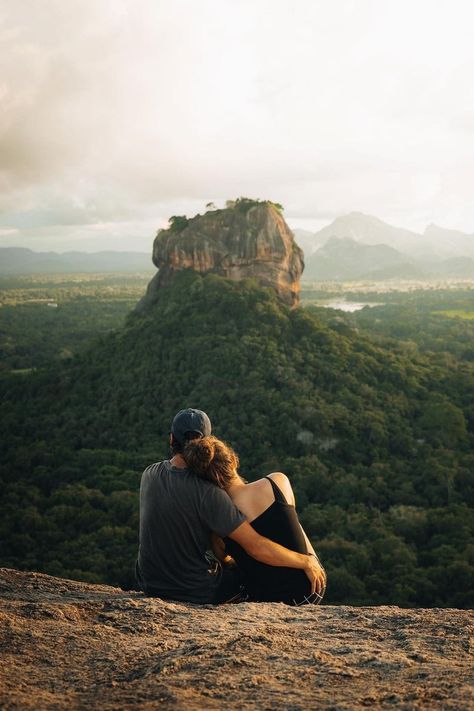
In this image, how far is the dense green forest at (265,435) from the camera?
22.2 meters

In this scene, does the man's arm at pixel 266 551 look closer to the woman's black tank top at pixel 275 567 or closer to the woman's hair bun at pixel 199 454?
the woman's black tank top at pixel 275 567

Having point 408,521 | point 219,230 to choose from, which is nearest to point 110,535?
point 408,521

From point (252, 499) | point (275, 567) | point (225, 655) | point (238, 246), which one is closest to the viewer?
point (225, 655)

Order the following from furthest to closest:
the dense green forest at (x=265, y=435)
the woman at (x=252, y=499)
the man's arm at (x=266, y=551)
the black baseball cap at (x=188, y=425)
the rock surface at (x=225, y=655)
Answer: the dense green forest at (x=265, y=435) < the black baseball cap at (x=188, y=425) < the woman at (x=252, y=499) < the man's arm at (x=266, y=551) < the rock surface at (x=225, y=655)

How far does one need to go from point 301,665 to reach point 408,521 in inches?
910

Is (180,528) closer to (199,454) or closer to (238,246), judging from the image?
(199,454)

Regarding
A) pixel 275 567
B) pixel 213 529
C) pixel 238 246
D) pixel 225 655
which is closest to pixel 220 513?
pixel 213 529

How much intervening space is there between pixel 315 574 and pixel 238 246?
44.4 m

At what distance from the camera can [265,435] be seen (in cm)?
3341

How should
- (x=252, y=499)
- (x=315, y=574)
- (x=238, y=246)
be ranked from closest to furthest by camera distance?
(x=252, y=499) → (x=315, y=574) → (x=238, y=246)

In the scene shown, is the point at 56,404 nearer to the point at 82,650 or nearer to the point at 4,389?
the point at 4,389

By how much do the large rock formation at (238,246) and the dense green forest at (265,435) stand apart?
210 centimetres

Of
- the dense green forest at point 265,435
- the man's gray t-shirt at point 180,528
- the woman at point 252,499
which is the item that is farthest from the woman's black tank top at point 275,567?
the dense green forest at point 265,435

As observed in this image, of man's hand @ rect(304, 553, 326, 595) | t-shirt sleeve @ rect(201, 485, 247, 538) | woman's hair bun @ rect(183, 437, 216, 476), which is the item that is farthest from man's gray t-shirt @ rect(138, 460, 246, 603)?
man's hand @ rect(304, 553, 326, 595)
